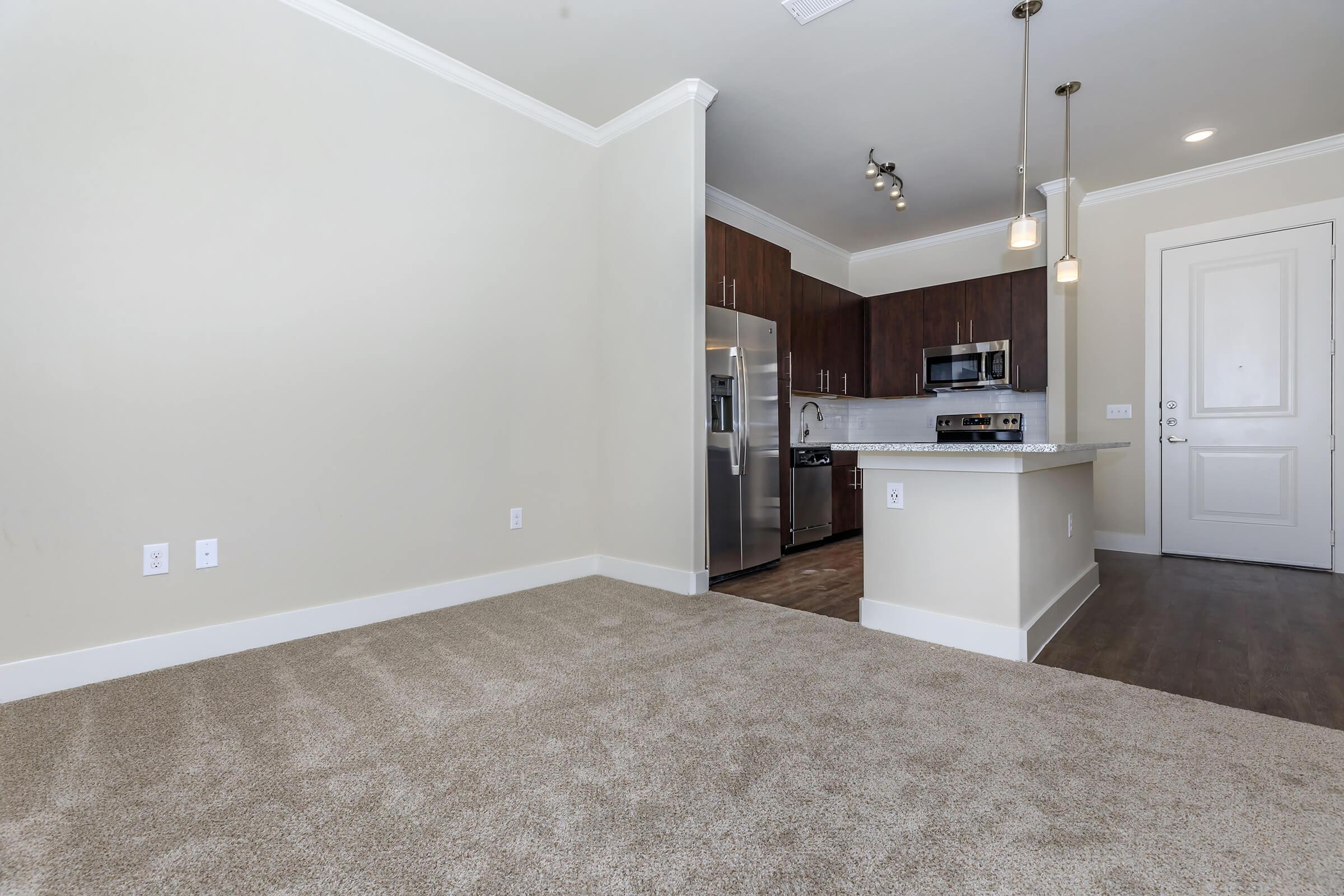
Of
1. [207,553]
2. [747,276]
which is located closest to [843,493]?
[747,276]

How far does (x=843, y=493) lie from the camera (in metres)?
5.46

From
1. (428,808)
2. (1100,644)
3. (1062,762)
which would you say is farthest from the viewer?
(1100,644)

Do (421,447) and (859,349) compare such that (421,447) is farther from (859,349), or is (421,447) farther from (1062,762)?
(859,349)

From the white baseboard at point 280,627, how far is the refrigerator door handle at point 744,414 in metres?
0.76

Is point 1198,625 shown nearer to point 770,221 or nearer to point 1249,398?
point 1249,398

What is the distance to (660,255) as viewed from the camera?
357cm

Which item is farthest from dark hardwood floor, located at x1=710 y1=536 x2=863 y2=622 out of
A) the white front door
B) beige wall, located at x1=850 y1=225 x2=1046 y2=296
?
beige wall, located at x1=850 y1=225 x2=1046 y2=296

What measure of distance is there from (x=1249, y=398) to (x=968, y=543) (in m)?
3.39

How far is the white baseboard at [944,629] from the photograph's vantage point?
8.02ft

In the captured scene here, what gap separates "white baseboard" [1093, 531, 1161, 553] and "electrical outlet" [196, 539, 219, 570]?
5647mm

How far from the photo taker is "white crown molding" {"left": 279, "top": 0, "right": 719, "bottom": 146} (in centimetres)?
280

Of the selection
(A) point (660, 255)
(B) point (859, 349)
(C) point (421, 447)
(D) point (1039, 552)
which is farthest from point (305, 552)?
(B) point (859, 349)

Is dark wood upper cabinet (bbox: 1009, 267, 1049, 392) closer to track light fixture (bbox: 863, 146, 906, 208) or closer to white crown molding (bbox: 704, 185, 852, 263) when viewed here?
track light fixture (bbox: 863, 146, 906, 208)

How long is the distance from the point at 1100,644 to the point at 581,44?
3.69 m
